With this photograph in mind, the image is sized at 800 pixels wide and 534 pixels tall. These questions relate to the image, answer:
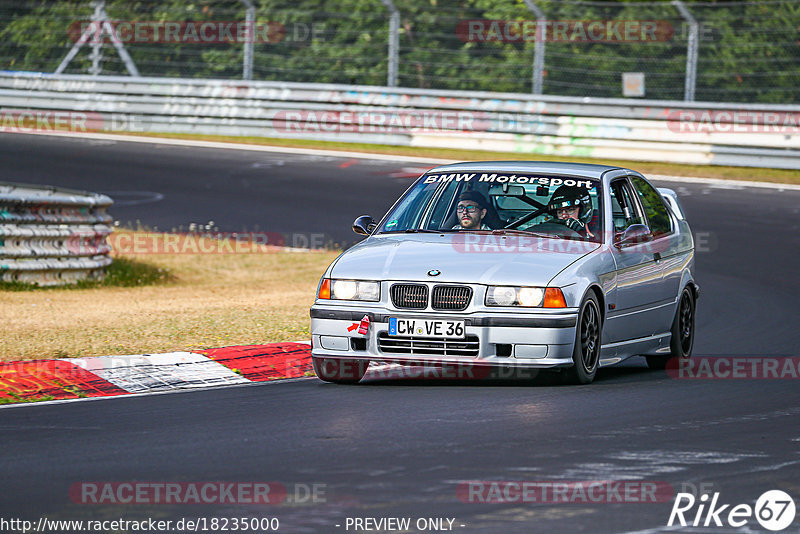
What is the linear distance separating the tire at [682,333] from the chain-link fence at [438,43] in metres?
12.8

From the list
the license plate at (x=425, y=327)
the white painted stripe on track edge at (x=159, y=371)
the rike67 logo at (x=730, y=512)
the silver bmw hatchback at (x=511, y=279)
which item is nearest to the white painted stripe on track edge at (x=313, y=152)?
the silver bmw hatchback at (x=511, y=279)

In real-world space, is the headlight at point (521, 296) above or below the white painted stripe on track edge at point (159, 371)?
above

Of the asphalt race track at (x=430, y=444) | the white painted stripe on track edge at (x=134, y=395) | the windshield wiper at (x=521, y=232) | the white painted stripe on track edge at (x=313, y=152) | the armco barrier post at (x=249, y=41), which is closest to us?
the asphalt race track at (x=430, y=444)

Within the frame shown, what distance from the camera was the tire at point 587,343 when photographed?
859 centimetres

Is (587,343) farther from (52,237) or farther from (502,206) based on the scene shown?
(52,237)

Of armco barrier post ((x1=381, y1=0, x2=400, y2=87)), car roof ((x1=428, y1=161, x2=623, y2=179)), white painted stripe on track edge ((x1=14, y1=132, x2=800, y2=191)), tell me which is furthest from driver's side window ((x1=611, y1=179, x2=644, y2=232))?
armco barrier post ((x1=381, y1=0, x2=400, y2=87))

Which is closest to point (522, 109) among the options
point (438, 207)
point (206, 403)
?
point (438, 207)

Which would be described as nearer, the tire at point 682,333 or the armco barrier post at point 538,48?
the tire at point 682,333

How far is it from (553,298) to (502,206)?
1.45 meters

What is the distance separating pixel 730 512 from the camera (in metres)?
5.57

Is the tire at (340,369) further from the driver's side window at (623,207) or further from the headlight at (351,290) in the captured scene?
the driver's side window at (623,207)

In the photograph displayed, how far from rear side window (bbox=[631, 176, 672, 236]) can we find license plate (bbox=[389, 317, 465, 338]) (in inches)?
96.2

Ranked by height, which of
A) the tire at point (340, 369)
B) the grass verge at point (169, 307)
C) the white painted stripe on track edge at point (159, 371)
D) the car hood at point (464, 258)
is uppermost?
the car hood at point (464, 258)

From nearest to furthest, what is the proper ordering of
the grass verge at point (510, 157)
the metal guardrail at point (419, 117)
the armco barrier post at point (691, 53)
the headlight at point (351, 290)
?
the headlight at point (351, 290), the grass verge at point (510, 157), the metal guardrail at point (419, 117), the armco barrier post at point (691, 53)
